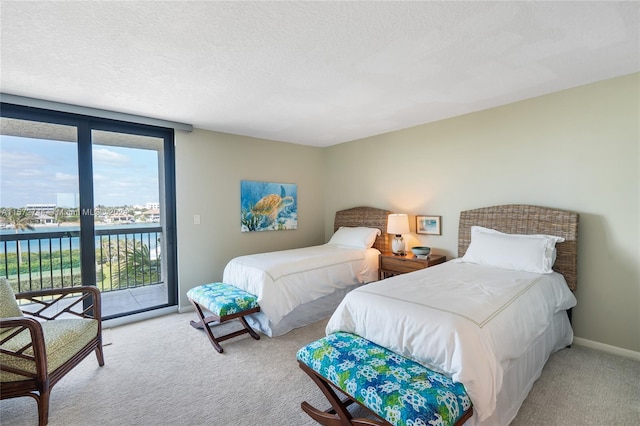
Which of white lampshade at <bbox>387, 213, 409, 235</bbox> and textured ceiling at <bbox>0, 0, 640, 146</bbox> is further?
white lampshade at <bbox>387, 213, 409, 235</bbox>

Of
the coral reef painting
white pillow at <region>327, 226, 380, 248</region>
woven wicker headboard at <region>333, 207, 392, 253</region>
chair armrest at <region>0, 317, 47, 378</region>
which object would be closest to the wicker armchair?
chair armrest at <region>0, 317, 47, 378</region>

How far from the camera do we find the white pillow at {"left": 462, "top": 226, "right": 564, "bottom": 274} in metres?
2.60

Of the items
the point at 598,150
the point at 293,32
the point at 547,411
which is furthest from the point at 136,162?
the point at 598,150

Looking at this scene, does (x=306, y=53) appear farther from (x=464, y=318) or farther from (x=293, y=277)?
(x=293, y=277)

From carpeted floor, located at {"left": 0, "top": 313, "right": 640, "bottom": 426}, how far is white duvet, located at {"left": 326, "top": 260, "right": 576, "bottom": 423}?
457 millimetres

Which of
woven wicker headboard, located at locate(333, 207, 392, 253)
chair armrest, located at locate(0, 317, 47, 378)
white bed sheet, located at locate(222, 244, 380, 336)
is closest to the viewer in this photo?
chair armrest, located at locate(0, 317, 47, 378)

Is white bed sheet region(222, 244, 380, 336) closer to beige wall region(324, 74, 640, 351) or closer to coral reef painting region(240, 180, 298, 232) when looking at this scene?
coral reef painting region(240, 180, 298, 232)

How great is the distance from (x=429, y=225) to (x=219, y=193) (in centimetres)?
285

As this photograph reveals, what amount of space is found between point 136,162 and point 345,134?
278cm

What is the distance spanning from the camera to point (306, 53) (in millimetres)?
2006

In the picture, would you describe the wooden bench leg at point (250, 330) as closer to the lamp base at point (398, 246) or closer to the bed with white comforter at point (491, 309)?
the bed with white comforter at point (491, 309)

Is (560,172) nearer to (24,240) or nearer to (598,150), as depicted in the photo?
(598,150)

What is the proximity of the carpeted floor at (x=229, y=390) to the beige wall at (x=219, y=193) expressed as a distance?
125 centimetres

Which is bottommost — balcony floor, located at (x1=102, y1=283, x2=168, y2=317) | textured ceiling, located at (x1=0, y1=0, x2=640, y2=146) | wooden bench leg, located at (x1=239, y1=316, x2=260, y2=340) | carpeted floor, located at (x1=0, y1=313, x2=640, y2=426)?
carpeted floor, located at (x1=0, y1=313, x2=640, y2=426)
